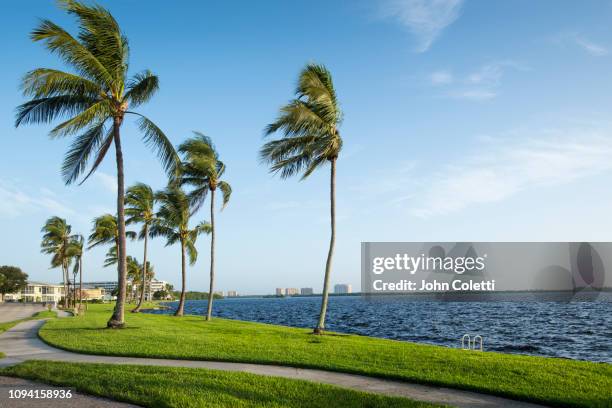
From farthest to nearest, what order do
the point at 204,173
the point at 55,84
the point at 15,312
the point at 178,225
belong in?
1. the point at 15,312
2. the point at 178,225
3. the point at 204,173
4. the point at 55,84

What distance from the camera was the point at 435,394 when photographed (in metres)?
8.52

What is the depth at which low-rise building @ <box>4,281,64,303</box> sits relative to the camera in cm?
15325

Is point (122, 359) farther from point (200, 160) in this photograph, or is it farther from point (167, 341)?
point (200, 160)

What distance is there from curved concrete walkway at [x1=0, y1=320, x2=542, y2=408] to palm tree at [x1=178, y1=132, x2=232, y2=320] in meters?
17.9

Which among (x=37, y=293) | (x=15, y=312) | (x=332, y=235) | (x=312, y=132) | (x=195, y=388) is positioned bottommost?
(x=37, y=293)

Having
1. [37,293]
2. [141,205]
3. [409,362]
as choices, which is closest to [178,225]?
[141,205]

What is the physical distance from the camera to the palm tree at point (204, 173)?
32.6 metres

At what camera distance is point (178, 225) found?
4128 centimetres

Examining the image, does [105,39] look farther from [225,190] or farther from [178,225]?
[178,225]

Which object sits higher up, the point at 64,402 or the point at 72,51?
the point at 72,51

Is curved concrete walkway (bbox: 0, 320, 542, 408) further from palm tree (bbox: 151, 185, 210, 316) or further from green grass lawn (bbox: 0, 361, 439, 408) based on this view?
palm tree (bbox: 151, 185, 210, 316)

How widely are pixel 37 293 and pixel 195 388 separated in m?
178

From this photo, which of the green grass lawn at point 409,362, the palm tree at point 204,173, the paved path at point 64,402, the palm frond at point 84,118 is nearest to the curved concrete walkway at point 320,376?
Answer: the green grass lawn at point 409,362

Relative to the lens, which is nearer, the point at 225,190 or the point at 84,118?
the point at 84,118
